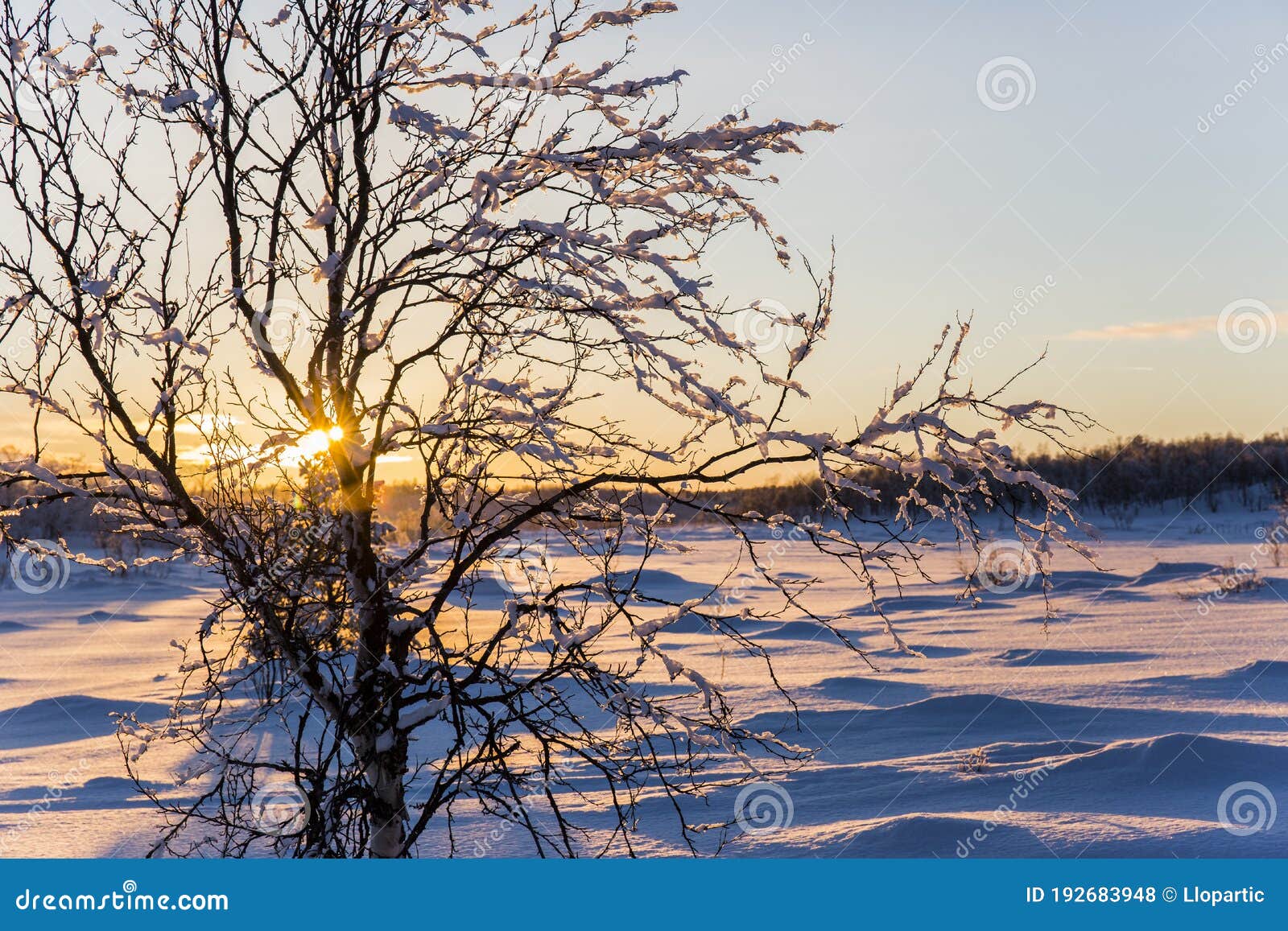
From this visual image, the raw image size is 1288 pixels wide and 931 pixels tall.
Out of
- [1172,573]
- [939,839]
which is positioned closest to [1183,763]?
[939,839]

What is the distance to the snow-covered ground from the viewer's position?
558 centimetres

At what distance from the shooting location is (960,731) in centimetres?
820

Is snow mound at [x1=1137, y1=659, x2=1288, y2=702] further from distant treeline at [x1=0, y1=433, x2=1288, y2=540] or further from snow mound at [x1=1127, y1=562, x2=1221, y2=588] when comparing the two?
distant treeline at [x1=0, y1=433, x2=1288, y2=540]

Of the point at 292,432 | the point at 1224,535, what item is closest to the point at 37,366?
the point at 292,432

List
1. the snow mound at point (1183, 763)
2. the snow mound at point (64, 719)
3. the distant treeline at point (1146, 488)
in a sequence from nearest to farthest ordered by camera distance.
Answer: the snow mound at point (1183, 763) < the snow mound at point (64, 719) < the distant treeline at point (1146, 488)

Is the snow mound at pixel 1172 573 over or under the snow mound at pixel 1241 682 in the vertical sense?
over

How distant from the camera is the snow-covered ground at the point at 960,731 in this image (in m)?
5.58

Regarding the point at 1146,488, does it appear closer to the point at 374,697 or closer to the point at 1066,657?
the point at 1066,657

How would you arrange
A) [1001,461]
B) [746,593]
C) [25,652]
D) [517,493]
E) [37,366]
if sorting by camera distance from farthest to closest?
[746,593]
[25,652]
[517,493]
[37,366]
[1001,461]

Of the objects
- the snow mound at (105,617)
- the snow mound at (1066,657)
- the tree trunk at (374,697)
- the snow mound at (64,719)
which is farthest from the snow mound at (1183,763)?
the snow mound at (105,617)

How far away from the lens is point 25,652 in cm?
1419

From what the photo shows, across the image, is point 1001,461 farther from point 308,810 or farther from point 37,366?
point 37,366

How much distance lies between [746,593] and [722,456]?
1675 cm

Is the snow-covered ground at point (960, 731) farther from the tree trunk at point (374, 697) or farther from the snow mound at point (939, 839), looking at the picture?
the tree trunk at point (374, 697)
